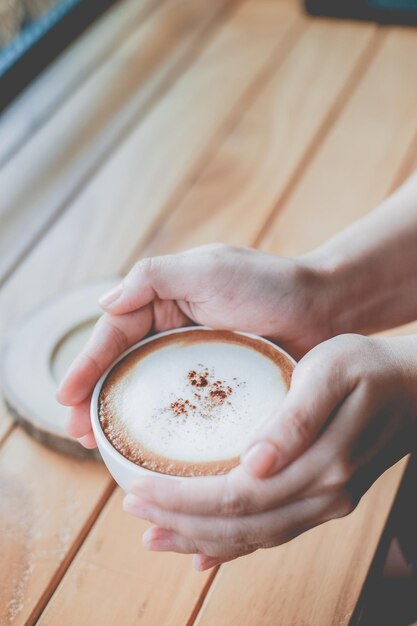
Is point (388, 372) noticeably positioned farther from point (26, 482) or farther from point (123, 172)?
point (123, 172)

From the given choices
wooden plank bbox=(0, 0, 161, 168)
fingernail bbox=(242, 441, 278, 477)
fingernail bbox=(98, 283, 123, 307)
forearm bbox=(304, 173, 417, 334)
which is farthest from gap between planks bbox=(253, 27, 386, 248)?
fingernail bbox=(242, 441, 278, 477)

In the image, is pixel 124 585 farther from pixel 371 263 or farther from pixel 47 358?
pixel 371 263

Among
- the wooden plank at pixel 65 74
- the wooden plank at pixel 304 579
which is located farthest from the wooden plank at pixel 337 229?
the wooden plank at pixel 65 74

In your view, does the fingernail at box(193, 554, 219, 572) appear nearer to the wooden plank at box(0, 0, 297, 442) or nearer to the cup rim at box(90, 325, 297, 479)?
the cup rim at box(90, 325, 297, 479)

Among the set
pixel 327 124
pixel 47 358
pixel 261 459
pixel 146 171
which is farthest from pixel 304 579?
pixel 327 124

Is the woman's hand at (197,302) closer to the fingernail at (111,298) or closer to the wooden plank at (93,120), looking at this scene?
the fingernail at (111,298)

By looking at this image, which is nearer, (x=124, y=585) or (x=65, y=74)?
(x=124, y=585)
